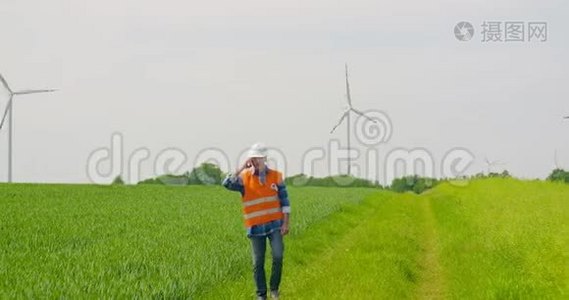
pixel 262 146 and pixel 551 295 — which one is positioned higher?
pixel 262 146

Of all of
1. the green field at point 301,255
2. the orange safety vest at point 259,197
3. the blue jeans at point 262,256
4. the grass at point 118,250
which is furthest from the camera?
the green field at point 301,255

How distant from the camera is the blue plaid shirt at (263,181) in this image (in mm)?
11672

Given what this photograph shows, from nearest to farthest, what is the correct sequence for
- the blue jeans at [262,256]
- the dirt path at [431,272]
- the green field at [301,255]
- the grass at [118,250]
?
the grass at [118,250] → the blue jeans at [262,256] → the green field at [301,255] → the dirt path at [431,272]

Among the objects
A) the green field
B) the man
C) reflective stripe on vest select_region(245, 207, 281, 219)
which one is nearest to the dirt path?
the green field

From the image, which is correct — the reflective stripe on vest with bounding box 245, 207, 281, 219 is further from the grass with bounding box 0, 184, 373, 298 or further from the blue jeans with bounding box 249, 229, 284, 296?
the grass with bounding box 0, 184, 373, 298

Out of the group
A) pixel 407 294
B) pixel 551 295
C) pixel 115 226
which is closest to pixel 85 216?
pixel 115 226

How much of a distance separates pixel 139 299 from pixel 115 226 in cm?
1118

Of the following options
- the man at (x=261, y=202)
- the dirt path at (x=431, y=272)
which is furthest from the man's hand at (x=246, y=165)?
the dirt path at (x=431, y=272)

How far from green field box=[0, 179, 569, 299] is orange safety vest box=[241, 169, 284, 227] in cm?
133

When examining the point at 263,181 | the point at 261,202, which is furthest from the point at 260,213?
the point at 263,181

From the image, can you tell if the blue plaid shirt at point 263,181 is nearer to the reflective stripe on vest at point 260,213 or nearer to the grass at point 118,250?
the reflective stripe on vest at point 260,213

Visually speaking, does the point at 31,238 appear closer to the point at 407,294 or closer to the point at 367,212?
the point at 407,294

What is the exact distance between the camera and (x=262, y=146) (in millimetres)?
11633

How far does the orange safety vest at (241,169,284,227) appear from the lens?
1178 cm
